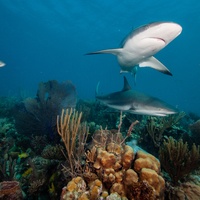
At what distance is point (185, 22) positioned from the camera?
161ft

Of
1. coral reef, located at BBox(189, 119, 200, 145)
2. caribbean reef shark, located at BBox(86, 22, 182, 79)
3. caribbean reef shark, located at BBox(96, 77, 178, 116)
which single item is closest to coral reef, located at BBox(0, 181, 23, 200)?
caribbean reef shark, located at BBox(96, 77, 178, 116)

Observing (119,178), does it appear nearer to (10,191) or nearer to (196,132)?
(10,191)

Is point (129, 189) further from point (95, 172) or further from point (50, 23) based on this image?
point (50, 23)

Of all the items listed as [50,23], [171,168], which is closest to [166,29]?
[171,168]

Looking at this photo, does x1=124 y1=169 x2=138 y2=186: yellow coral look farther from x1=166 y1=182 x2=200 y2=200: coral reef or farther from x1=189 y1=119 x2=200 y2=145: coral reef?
x1=189 y1=119 x2=200 y2=145: coral reef

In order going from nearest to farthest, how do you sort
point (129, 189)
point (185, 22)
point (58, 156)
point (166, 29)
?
point (129, 189) → point (166, 29) → point (58, 156) → point (185, 22)

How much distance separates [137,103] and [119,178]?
12.4ft

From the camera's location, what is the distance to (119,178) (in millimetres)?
2852

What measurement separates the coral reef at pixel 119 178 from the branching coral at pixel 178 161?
814 millimetres

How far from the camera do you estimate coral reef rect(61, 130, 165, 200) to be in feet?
8.27

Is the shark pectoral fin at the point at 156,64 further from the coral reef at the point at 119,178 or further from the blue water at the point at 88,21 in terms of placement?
the blue water at the point at 88,21

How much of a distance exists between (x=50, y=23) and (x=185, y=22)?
1562 inches

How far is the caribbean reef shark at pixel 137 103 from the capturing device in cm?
574

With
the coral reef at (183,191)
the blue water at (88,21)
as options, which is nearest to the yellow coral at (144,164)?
the coral reef at (183,191)
